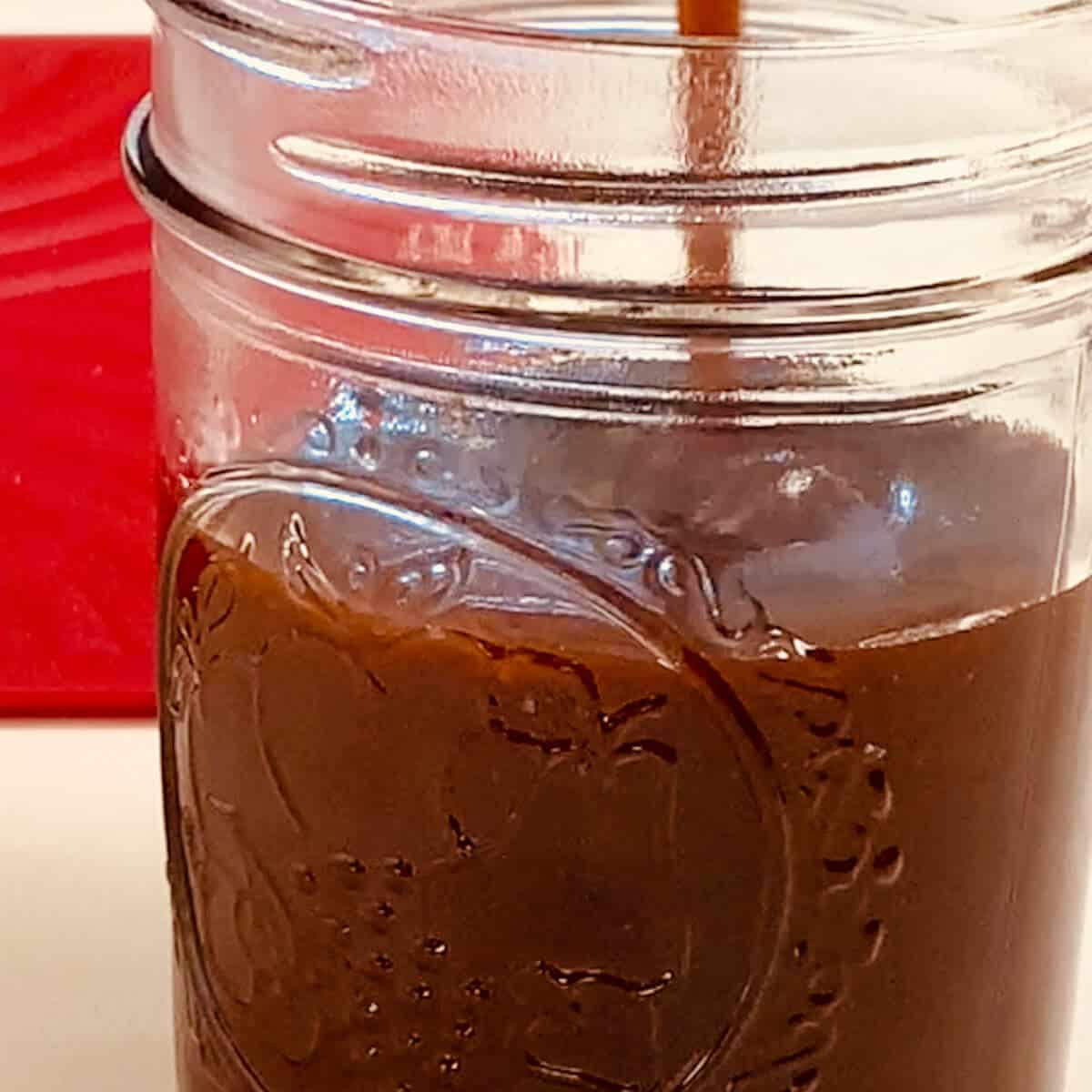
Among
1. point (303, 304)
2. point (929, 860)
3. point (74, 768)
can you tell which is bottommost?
point (74, 768)

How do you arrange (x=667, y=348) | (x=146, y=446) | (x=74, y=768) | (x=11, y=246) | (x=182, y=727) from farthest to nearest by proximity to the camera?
(x=11, y=246), (x=146, y=446), (x=74, y=768), (x=182, y=727), (x=667, y=348)

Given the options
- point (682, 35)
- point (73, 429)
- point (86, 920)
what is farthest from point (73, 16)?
point (682, 35)

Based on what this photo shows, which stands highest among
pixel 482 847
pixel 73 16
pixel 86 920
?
pixel 73 16

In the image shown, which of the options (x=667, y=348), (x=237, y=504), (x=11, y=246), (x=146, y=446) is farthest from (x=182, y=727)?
(x=11, y=246)

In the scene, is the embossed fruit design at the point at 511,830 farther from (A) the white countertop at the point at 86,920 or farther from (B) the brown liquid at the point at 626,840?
(A) the white countertop at the point at 86,920

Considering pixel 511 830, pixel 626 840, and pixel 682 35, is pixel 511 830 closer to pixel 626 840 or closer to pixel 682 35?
pixel 626 840

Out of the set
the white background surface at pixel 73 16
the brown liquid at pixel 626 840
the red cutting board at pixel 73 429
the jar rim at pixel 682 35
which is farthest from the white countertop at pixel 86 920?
the white background surface at pixel 73 16

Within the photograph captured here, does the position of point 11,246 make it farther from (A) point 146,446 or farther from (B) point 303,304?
(B) point 303,304
